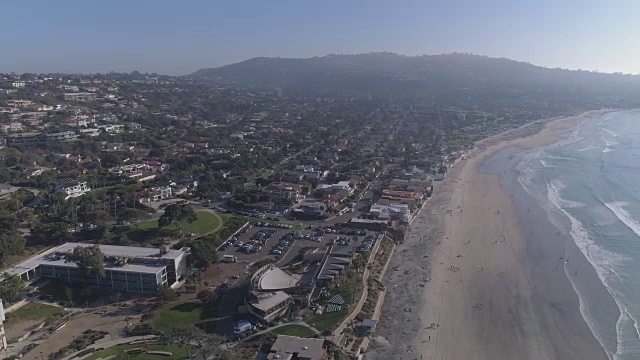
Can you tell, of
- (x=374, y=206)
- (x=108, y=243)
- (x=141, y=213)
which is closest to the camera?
(x=108, y=243)

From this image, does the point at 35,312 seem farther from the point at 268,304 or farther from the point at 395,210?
the point at 395,210

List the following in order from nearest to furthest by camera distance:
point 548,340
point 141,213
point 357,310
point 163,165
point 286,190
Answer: point 548,340
point 357,310
point 141,213
point 286,190
point 163,165

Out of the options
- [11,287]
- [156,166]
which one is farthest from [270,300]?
[156,166]

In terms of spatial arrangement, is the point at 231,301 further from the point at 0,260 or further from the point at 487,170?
the point at 487,170

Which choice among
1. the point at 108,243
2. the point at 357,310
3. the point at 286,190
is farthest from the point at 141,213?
the point at 357,310

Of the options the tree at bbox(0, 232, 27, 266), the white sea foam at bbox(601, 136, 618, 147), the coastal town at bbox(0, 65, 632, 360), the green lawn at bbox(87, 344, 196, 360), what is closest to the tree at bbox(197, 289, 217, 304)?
the coastal town at bbox(0, 65, 632, 360)

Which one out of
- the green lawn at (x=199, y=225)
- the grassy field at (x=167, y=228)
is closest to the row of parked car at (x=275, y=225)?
the grassy field at (x=167, y=228)
